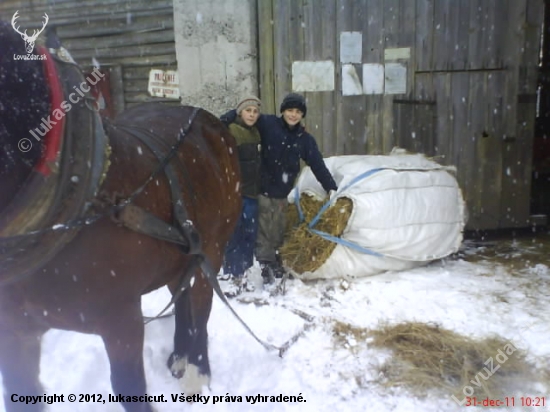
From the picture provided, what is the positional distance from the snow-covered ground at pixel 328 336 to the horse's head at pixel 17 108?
4.52ft

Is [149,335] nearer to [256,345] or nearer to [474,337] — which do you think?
[256,345]

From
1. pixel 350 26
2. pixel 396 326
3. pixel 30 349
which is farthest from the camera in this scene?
pixel 350 26

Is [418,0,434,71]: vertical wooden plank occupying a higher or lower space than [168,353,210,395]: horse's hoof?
higher

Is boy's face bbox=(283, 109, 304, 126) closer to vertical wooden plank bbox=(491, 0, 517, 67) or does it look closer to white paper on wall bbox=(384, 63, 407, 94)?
white paper on wall bbox=(384, 63, 407, 94)

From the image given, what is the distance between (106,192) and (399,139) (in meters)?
4.04

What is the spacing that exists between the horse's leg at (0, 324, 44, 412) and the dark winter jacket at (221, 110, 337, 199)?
2.20 metres

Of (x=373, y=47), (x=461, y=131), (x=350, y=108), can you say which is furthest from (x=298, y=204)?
(x=461, y=131)

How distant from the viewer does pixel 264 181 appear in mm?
3699

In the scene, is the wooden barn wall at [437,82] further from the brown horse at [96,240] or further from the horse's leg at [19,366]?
the horse's leg at [19,366]

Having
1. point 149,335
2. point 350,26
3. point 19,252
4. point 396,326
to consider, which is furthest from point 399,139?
point 19,252

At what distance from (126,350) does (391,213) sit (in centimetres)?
263

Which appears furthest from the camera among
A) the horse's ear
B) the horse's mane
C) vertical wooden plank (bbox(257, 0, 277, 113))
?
vertical wooden plank (bbox(257, 0, 277, 113))

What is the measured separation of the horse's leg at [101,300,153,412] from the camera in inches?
66.2

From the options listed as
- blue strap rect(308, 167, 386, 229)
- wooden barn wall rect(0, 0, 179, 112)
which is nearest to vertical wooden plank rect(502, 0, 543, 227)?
blue strap rect(308, 167, 386, 229)
